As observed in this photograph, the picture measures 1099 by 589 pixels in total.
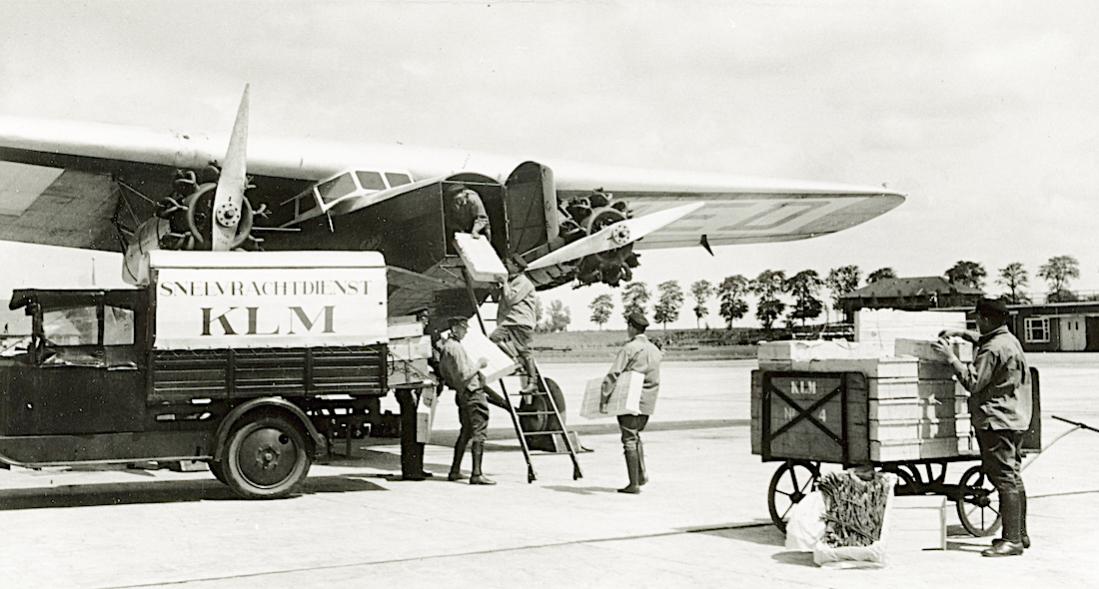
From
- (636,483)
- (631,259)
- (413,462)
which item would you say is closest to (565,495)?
(636,483)

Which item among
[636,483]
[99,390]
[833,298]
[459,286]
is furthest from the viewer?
[833,298]

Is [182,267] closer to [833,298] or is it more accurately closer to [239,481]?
[239,481]

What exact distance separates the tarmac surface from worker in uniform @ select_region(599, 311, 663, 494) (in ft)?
1.05

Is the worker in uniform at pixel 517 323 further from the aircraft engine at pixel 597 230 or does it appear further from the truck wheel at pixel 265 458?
the truck wheel at pixel 265 458

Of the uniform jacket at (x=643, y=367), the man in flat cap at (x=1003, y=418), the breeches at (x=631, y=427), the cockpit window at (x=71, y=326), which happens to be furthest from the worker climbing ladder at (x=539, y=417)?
the man in flat cap at (x=1003, y=418)

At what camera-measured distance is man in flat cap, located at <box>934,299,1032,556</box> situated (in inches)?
271

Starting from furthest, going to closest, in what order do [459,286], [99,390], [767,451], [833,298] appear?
[833,298] → [459,286] → [99,390] → [767,451]

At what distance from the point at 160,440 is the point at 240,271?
1671 millimetres

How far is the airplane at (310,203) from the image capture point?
514 inches

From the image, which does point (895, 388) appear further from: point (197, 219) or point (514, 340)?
point (197, 219)

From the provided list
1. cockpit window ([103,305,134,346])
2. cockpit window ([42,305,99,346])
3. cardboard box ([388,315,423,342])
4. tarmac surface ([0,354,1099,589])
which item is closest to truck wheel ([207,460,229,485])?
tarmac surface ([0,354,1099,589])

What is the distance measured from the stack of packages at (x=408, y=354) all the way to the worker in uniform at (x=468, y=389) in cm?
45

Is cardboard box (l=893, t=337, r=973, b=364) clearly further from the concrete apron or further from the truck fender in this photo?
the truck fender

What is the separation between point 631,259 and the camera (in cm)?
1475
